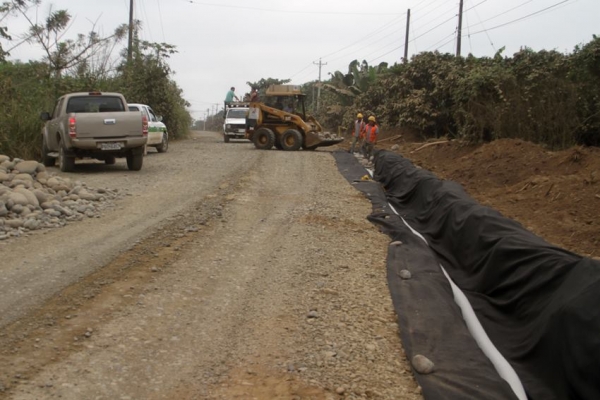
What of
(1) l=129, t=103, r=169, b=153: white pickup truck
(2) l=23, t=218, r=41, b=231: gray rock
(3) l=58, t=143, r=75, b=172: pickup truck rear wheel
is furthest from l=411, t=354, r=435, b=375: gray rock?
(1) l=129, t=103, r=169, b=153: white pickup truck

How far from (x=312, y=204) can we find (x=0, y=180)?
5.60 m

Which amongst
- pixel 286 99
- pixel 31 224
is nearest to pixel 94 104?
pixel 31 224

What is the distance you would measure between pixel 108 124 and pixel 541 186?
1009 centimetres

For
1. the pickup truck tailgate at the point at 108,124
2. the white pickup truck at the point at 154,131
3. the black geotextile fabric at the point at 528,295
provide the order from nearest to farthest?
1. the black geotextile fabric at the point at 528,295
2. the pickup truck tailgate at the point at 108,124
3. the white pickup truck at the point at 154,131

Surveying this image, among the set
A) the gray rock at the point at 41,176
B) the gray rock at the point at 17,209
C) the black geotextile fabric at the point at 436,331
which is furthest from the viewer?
the gray rock at the point at 41,176

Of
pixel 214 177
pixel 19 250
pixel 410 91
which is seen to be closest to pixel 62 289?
pixel 19 250

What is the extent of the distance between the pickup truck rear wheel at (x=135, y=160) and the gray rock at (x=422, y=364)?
12.8 metres

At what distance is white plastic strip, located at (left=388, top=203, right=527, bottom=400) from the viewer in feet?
14.5

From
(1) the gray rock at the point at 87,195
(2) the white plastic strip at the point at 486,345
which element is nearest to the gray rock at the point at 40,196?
(1) the gray rock at the point at 87,195

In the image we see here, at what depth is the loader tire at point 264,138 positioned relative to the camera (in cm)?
2611

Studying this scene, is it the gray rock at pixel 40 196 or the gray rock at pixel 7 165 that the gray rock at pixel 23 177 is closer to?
the gray rock at pixel 7 165

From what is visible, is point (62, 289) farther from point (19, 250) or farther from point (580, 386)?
point (580, 386)

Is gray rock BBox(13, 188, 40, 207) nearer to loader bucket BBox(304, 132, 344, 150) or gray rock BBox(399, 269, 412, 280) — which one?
gray rock BBox(399, 269, 412, 280)

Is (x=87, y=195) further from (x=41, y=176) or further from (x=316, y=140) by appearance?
(x=316, y=140)
